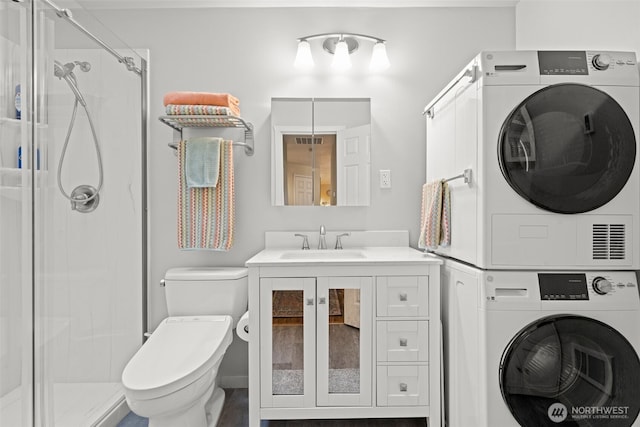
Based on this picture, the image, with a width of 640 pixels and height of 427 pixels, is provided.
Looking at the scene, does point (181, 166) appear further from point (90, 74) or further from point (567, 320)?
point (567, 320)

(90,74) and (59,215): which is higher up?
(90,74)

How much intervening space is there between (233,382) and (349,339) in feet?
3.34

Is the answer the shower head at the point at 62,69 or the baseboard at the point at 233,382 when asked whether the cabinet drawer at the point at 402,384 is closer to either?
the baseboard at the point at 233,382

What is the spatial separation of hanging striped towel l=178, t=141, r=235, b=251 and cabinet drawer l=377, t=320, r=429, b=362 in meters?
1.01

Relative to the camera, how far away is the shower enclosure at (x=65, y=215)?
4.56 feet

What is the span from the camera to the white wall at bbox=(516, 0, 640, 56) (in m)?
1.66

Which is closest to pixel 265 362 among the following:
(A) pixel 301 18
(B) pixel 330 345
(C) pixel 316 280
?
(B) pixel 330 345

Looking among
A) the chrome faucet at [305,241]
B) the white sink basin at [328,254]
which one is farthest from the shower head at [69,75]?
the chrome faucet at [305,241]

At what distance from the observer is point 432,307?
6.10ft

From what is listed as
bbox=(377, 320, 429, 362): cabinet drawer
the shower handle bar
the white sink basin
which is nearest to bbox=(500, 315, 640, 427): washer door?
bbox=(377, 320, 429, 362): cabinet drawer

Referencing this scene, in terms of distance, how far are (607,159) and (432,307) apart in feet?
2.98

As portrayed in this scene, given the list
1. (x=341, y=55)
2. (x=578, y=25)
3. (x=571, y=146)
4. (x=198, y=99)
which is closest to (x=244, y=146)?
(x=198, y=99)

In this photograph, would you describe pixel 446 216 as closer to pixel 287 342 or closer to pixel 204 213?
pixel 287 342

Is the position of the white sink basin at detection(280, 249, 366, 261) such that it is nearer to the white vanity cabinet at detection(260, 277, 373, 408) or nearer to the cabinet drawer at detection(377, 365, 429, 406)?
the white vanity cabinet at detection(260, 277, 373, 408)
